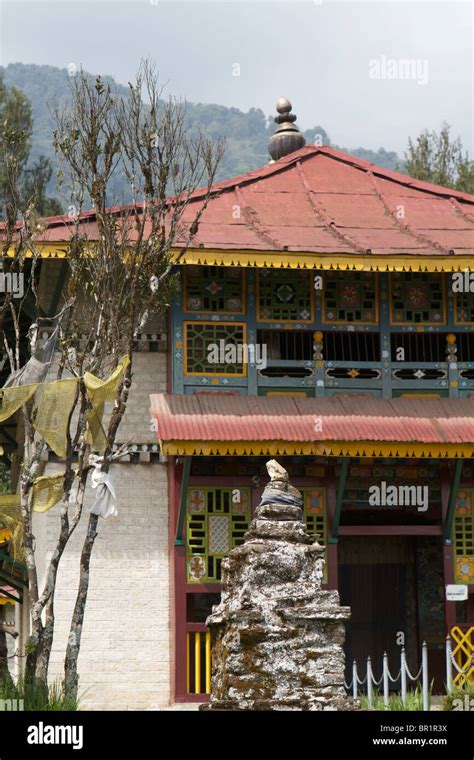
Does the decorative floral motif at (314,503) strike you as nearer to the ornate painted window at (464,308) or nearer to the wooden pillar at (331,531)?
the wooden pillar at (331,531)

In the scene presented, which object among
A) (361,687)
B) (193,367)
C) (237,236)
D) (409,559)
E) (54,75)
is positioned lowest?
(361,687)

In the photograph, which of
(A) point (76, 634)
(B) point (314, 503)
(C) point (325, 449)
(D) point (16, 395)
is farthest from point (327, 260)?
(A) point (76, 634)

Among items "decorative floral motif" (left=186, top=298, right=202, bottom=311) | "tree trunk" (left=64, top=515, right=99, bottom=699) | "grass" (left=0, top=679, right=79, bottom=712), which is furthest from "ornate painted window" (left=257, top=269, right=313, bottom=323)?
"grass" (left=0, top=679, right=79, bottom=712)

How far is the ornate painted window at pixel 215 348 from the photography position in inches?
741

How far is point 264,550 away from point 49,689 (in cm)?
371

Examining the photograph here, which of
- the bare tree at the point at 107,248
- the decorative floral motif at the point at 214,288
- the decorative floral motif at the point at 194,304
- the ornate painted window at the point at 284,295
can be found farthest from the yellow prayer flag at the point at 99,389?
the ornate painted window at the point at 284,295

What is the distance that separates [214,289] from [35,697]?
7144mm

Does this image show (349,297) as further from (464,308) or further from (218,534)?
(218,534)

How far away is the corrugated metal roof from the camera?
17.8 m

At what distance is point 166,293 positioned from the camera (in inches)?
667

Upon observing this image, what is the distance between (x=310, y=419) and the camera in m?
18.3
